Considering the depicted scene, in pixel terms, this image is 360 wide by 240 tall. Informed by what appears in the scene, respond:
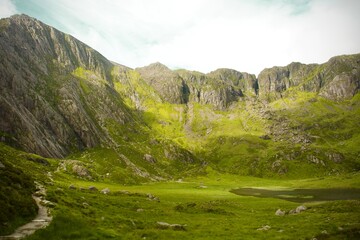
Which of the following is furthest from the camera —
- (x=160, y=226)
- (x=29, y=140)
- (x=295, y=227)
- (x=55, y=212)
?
(x=29, y=140)

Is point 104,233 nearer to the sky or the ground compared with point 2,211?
nearer to the ground

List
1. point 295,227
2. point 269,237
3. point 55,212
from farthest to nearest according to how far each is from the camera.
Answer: point 295,227 < point 269,237 < point 55,212

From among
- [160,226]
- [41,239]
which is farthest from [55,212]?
[160,226]

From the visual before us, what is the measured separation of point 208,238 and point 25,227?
69.4 feet

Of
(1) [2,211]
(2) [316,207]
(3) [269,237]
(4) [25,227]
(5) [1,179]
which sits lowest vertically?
(2) [316,207]

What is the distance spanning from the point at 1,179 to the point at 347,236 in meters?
44.8

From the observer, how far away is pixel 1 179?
3334 centimetres

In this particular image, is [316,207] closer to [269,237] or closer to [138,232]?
[269,237]

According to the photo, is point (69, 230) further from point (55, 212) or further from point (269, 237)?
point (269, 237)

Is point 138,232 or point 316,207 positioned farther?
point 316,207

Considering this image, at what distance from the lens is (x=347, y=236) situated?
35250mm

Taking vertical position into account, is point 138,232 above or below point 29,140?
below

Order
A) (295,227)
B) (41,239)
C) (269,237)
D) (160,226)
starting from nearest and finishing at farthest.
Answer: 1. (41,239)
2. (269,237)
3. (160,226)
4. (295,227)

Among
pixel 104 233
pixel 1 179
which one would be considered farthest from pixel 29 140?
pixel 104 233
